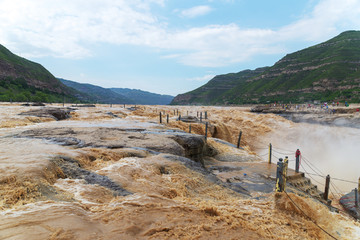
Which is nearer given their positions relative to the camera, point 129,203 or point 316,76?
point 129,203

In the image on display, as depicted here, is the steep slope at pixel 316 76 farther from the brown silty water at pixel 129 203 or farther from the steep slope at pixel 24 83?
the steep slope at pixel 24 83

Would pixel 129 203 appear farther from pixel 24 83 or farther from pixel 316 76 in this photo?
pixel 316 76

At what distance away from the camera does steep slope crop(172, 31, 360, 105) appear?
76.9 m

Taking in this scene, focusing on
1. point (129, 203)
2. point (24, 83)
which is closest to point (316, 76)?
point (129, 203)

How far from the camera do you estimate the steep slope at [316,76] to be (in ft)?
252

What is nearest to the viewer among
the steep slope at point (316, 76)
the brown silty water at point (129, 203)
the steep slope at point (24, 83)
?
the brown silty water at point (129, 203)

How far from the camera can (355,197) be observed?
11531mm

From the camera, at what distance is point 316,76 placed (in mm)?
93562

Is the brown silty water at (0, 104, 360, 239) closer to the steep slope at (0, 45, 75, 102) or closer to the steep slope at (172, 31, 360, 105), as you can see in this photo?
the steep slope at (0, 45, 75, 102)

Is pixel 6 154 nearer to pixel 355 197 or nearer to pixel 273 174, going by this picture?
pixel 273 174

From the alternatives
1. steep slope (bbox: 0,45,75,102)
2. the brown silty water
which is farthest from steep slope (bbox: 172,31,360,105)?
steep slope (bbox: 0,45,75,102)

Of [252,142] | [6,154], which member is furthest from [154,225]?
[252,142]

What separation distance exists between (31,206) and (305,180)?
44.8ft

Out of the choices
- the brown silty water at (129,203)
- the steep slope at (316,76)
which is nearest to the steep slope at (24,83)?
the brown silty water at (129,203)
